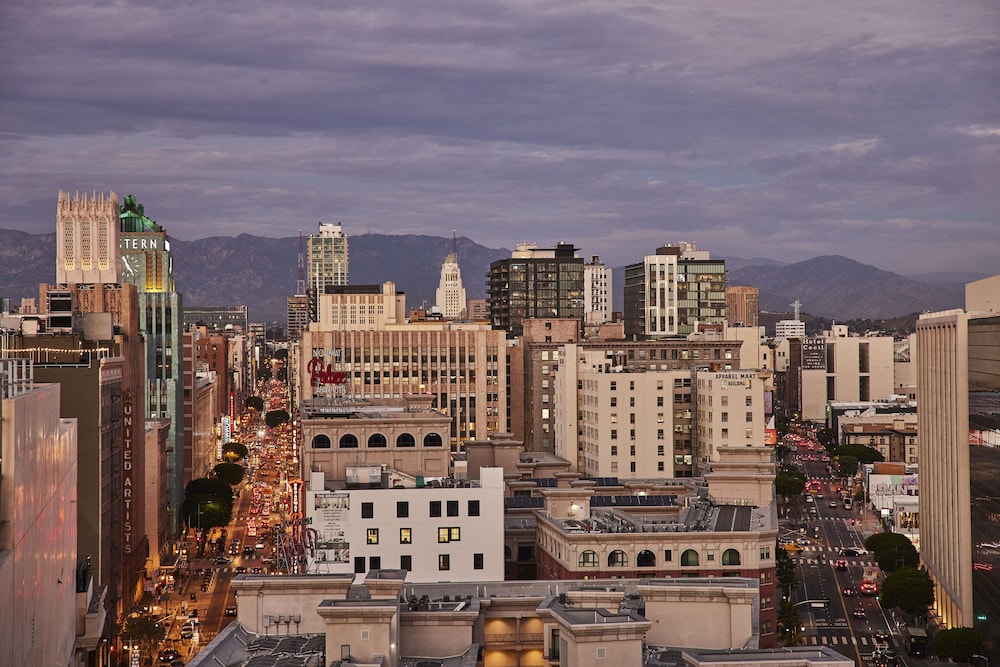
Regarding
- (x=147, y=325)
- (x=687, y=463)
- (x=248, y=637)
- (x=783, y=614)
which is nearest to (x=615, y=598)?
(x=248, y=637)

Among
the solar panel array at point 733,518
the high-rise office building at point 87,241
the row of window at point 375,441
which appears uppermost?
the high-rise office building at point 87,241

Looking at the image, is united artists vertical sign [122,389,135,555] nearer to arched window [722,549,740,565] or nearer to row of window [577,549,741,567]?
row of window [577,549,741,567]

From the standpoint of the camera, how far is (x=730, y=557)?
8644 centimetres

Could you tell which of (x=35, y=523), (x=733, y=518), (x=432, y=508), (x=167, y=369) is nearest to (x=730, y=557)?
(x=733, y=518)

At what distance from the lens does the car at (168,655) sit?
107 m

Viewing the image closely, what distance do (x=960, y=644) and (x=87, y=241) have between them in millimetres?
128901

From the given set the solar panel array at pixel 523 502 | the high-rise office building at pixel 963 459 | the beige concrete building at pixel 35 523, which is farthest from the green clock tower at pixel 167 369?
the beige concrete building at pixel 35 523

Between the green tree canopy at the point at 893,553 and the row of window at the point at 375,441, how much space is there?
6280 cm

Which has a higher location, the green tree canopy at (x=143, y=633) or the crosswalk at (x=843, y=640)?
the green tree canopy at (x=143, y=633)

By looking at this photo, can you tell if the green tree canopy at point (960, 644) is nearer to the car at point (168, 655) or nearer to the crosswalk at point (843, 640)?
the crosswalk at point (843, 640)

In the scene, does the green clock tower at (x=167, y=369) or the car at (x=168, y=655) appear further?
the green clock tower at (x=167, y=369)

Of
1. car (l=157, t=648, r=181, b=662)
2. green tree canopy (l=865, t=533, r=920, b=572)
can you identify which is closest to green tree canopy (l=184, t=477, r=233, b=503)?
car (l=157, t=648, r=181, b=662)

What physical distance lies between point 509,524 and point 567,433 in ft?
219

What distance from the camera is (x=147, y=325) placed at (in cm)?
18275
